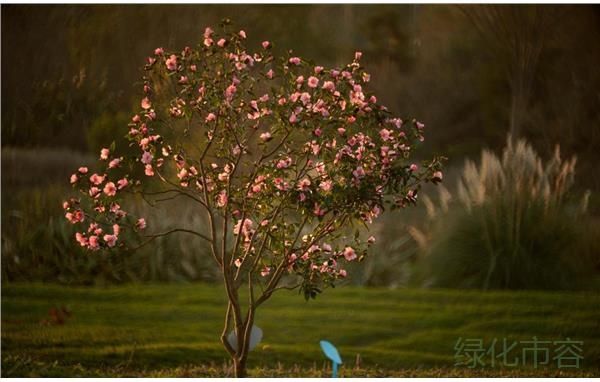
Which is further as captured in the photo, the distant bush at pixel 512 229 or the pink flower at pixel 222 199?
the distant bush at pixel 512 229

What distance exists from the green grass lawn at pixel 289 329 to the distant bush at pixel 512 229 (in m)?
0.12

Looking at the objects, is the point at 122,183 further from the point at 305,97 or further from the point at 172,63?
the point at 305,97

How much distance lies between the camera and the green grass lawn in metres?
5.88

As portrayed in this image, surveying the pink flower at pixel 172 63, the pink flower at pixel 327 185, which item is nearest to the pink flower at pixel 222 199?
the pink flower at pixel 327 185

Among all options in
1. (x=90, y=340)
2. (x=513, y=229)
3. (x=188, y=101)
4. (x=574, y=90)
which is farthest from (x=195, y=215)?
(x=574, y=90)

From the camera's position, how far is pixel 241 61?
461cm

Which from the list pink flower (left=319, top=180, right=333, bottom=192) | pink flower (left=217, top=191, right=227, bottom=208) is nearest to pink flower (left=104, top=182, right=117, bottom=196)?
pink flower (left=217, top=191, right=227, bottom=208)

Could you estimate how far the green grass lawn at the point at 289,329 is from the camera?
19.3ft

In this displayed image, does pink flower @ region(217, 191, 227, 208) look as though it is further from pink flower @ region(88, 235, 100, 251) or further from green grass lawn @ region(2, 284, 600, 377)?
green grass lawn @ region(2, 284, 600, 377)

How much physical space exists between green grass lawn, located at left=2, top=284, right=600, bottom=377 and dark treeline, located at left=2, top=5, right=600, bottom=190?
1.00m

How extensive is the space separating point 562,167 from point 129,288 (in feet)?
10.2

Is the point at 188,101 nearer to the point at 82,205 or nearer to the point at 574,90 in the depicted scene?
the point at 82,205

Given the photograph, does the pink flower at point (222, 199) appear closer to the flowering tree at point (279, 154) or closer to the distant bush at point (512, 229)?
the flowering tree at point (279, 154)

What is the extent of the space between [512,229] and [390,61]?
1447 mm
